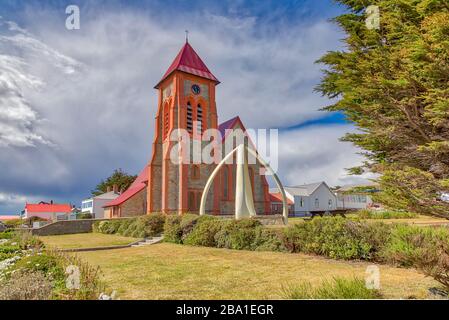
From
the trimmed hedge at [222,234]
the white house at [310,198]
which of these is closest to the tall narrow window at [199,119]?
the trimmed hedge at [222,234]

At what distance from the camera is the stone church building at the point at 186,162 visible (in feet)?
105

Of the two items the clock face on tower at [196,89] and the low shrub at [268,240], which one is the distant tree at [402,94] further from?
the clock face on tower at [196,89]

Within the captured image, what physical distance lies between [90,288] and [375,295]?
507 centimetres

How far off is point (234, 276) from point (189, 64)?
31301mm

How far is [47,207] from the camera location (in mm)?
66000

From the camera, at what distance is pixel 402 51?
31.7 feet

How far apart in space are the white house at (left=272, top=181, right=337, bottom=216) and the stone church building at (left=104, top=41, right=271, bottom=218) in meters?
15.6

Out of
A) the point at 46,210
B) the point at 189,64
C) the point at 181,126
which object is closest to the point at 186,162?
the point at 181,126

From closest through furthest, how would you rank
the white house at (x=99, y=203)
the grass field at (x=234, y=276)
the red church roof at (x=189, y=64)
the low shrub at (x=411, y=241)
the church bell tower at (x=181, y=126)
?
the grass field at (x=234, y=276) < the low shrub at (x=411, y=241) < the church bell tower at (x=181, y=126) < the red church roof at (x=189, y=64) < the white house at (x=99, y=203)

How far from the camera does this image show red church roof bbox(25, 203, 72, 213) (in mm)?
63484

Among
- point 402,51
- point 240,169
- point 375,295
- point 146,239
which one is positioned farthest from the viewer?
point 240,169

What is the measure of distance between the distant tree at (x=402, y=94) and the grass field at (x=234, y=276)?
10.6 ft

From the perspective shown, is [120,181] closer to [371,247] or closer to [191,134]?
[191,134]
